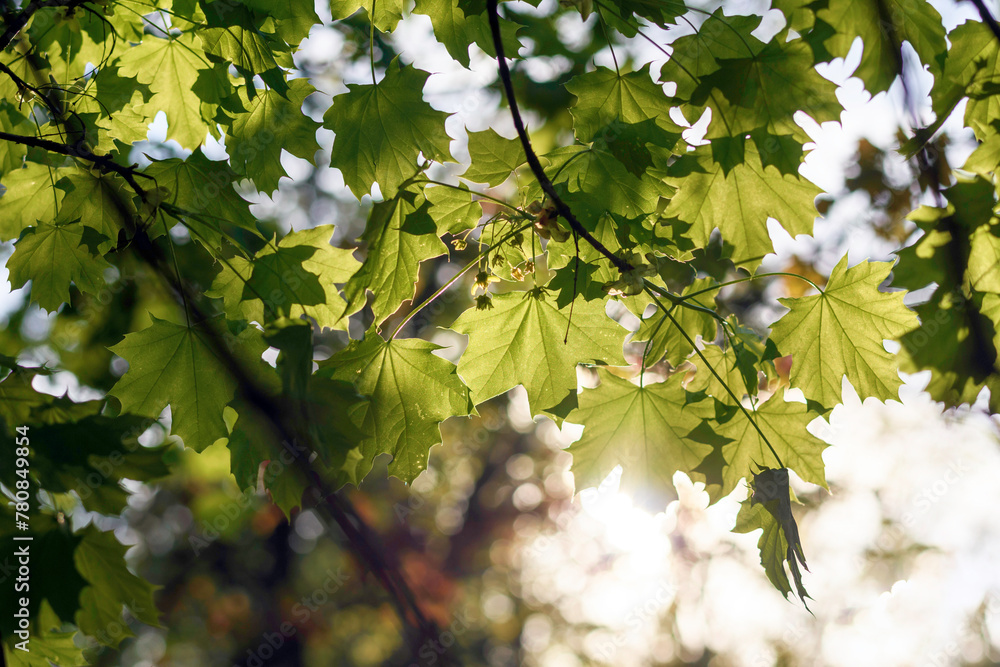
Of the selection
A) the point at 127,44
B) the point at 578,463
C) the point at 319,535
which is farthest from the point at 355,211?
the point at 578,463

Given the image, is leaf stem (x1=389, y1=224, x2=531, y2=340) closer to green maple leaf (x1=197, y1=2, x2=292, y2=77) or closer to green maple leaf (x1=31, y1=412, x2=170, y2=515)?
green maple leaf (x1=197, y1=2, x2=292, y2=77)

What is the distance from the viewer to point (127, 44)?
7.38ft

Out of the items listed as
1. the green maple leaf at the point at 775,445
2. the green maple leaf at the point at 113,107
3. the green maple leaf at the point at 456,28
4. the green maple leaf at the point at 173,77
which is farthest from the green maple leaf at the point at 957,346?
the green maple leaf at the point at 113,107

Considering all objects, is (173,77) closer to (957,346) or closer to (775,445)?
(775,445)

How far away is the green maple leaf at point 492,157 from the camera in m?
1.79

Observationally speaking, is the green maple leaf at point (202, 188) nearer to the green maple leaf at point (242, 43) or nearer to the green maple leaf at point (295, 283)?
the green maple leaf at point (295, 283)

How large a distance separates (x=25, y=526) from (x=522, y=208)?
2292mm

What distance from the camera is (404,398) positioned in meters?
1.90

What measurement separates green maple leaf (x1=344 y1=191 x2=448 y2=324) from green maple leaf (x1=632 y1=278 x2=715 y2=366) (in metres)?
0.75

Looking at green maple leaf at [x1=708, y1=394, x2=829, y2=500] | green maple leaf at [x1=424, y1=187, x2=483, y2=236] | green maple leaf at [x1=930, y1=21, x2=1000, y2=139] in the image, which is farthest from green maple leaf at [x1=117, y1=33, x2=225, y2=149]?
green maple leaf at [x1=930, y1=21, x2=1000, y2=139]

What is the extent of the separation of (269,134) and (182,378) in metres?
0.86

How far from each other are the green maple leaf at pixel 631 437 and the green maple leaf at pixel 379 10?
1.38 m

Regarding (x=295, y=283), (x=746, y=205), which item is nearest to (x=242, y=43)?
(x=295, y=283)

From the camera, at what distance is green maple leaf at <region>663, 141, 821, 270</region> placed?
1.88 m
